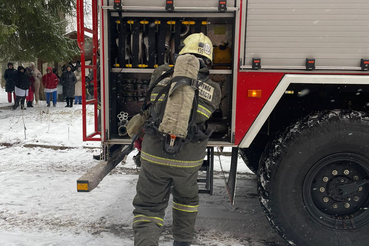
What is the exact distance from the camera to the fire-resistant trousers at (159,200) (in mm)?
2730

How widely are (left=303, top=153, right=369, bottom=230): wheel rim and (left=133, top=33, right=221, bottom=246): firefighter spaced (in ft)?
3.47

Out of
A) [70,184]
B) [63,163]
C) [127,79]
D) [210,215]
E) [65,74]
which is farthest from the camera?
[65,74]

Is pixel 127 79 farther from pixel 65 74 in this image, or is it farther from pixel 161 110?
pixel 65 74

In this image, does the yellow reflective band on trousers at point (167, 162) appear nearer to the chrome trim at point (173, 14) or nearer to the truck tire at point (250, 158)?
the chrome trim at point (173, 14)

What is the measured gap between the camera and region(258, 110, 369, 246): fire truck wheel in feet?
9.53

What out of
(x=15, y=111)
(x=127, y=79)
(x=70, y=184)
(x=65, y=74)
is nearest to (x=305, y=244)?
(x=127, y=79)

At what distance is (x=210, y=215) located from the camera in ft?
12.8

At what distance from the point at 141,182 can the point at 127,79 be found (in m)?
1.21

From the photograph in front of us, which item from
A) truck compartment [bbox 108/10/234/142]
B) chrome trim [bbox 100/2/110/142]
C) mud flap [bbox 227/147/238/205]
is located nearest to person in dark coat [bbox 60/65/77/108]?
truck compartment [bbox 108/10/234/142]

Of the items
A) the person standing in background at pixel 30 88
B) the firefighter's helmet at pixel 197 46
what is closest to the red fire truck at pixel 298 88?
the firefighter's helmet at pixel 197 46

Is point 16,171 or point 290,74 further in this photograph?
point 16,171

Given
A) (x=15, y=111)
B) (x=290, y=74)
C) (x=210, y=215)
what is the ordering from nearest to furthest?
1. (x=290, y=74)
2. (x=210, y=215)
3. (x=15, y=111)

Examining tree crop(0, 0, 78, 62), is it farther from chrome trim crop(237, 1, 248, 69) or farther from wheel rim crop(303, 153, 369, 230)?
wheel rim crop(303, 153, 369, 230)

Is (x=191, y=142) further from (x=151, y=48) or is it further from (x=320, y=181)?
(x=320, y=181)
